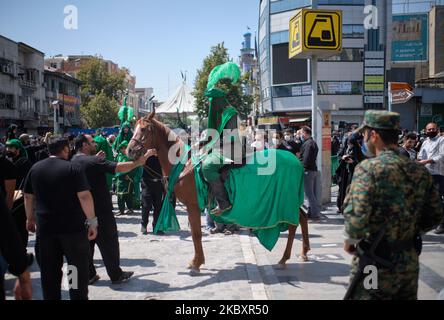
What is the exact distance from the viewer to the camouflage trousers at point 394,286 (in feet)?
10.1

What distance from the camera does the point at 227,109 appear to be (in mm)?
6457

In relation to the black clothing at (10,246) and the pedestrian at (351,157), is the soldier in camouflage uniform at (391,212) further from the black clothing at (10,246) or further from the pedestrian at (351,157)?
the pedestrian at (351,157)

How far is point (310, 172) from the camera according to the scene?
10844 millimetres

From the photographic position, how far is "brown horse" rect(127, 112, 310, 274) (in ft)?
21.6

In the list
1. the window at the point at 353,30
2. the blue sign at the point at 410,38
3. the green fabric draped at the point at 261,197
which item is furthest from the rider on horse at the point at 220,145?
the blue sign at the point at 410,38

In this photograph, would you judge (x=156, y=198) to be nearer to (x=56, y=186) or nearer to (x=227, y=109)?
(x=227, y=109)

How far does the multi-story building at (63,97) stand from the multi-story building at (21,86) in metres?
1.88

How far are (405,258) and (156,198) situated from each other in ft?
23.6

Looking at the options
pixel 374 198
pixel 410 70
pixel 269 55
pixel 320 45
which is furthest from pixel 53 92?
pixel 374 198

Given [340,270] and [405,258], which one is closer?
[405,258]

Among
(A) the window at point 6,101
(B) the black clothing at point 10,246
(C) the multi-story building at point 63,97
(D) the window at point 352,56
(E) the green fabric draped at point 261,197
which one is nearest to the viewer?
(B) the black clothing at point 10,246

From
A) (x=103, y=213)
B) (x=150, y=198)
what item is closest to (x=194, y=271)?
(x=103, y=213)

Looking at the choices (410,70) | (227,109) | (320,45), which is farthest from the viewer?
(410,70)

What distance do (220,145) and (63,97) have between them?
49577 mm
